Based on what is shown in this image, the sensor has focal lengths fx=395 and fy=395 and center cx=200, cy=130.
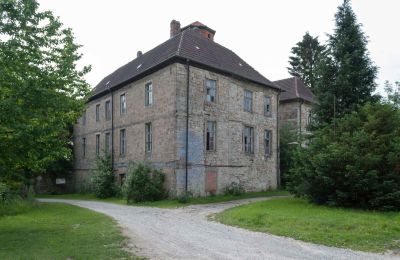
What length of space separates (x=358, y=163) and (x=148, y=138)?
44.9 feet

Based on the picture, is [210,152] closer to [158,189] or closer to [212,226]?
[158,189]

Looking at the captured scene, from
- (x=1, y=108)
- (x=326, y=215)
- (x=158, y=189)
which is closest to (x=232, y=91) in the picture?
(x=158, y=189)

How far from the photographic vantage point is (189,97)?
23203 mm

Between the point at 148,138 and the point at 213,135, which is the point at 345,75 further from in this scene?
the point at 148,138

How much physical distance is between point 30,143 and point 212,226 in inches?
252

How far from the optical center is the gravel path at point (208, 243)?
28.9 feet

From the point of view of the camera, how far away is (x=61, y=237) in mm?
10703

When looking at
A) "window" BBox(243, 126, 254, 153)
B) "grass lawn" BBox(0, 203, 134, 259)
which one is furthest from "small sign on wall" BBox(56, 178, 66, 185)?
"grass lawn" BBox(0, 203, 134, 259)

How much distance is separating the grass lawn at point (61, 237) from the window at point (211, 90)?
11148 mm

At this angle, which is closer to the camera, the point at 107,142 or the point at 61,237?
the point at 61,237

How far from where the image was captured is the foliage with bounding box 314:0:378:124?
63.7 ft

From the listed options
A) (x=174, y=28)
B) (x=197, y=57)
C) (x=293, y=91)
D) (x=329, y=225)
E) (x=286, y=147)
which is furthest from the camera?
(x=293, y=91)

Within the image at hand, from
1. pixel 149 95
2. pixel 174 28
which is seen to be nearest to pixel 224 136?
pixel 149 95

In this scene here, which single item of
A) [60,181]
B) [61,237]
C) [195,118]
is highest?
[195,118]
